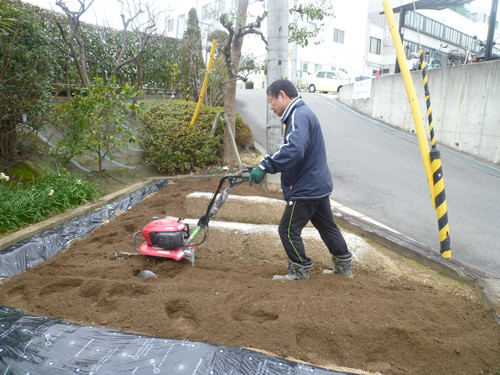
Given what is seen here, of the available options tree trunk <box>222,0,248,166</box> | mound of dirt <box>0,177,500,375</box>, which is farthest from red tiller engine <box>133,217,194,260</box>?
tree trunk <box>222,0,248,166</box>

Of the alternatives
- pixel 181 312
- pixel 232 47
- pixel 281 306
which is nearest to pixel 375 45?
pixel 232 47

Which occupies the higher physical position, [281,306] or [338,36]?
[338,36]

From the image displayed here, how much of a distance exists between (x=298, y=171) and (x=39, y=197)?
3512mm

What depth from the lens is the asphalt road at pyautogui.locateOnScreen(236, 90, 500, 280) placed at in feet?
14.9

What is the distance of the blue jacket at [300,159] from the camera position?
286 cm

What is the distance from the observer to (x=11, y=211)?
4215 millimetres

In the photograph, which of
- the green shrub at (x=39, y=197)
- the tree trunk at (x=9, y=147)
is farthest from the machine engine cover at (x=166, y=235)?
the tree trunk at (x=9, y=147)

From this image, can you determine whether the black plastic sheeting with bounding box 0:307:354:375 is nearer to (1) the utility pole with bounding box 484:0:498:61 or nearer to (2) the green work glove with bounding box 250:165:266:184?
(2) the green work glove with bounding box 250:165:266:184

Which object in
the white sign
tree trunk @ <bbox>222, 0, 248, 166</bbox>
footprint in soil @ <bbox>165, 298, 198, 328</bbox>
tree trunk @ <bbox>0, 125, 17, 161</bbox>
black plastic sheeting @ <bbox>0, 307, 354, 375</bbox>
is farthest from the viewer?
the white sign

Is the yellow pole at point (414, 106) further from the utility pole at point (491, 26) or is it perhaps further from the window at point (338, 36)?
the window at point (338, 36)

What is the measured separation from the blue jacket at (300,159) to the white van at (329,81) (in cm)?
1979

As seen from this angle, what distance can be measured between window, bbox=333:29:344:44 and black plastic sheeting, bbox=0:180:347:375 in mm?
31941

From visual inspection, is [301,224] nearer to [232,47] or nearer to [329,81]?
[232,47]

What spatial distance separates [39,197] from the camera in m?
4.64
